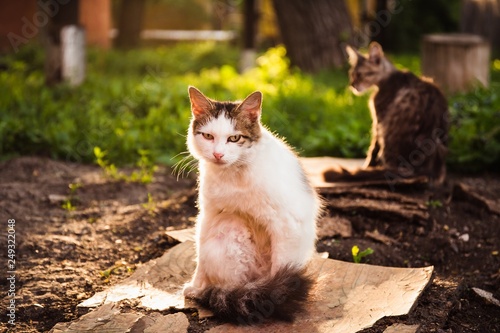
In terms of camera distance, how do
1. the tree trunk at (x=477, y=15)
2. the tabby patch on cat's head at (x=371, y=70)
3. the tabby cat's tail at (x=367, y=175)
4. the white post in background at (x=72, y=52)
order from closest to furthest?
1. the tabby cat's tail at (x=367, y=175)
2. the tabby patch on cat's head at (x=371, y=70)
3. the white post in background at (x=72, y=52)
4. the tree trunk at (x=477, y=15)

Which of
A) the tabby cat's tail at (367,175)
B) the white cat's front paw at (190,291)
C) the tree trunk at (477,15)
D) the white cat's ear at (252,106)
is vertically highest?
the tree trunk at (477,15)

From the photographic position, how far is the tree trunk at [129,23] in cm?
1816

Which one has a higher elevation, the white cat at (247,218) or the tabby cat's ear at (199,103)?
the tabby cat's ear at (199,103)

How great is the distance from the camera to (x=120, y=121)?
745 centimetres

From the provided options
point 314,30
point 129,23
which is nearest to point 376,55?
point 314,30

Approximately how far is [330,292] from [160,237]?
61.2 inches

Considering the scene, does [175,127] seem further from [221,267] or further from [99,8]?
[99,8]

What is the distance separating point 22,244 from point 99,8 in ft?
49.1

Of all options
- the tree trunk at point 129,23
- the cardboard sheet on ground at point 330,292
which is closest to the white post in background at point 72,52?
the cardboard sheet on ground at point 330,292

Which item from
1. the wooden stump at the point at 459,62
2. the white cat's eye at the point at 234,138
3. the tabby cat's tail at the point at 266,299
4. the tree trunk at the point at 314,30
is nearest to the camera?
the tabby cat's tail at the point at 266,299

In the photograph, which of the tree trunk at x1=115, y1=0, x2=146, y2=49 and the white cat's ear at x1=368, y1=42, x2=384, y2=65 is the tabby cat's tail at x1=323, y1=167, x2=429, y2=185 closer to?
the white cat's ear at x1=368, y1=42, x2=384, y2=65

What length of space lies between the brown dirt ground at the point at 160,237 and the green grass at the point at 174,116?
575mm

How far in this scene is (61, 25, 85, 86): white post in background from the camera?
8.97 meters

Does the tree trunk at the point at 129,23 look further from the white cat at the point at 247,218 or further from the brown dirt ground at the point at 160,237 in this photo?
the white cat at the point at 247,218
